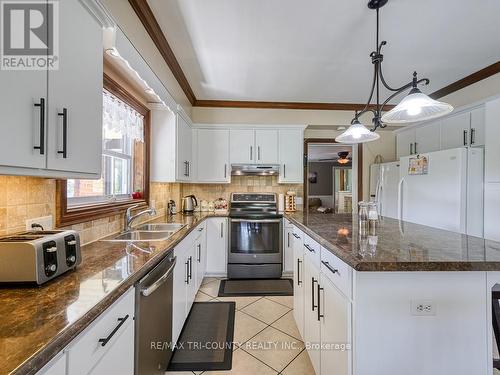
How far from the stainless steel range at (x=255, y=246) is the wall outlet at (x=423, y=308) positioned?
2310mm

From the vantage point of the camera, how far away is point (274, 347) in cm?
201

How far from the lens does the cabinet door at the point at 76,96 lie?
0.93 m

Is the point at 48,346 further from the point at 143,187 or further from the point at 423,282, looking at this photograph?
the point at 143,187

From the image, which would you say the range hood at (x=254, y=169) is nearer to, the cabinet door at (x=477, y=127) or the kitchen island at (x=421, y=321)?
the cabinet door at (x=477, y=127)

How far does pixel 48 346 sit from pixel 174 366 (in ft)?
4.97

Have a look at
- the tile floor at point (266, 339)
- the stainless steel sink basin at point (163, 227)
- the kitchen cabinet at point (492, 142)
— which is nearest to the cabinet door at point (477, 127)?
the kitchen cabinet at point (492, 142)

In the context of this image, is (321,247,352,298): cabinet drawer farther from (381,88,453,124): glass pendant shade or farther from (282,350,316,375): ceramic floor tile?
(381,88,453,124): glass pendant shade

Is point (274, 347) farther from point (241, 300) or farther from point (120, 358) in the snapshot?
point (120, 358)

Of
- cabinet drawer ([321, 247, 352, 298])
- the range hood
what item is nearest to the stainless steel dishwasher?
cabinet drawer ([321, 247, 352, 298])

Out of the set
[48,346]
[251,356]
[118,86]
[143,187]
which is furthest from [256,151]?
[48,346]

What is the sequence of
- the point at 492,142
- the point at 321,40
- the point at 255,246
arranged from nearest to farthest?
1. the point at 321,40
2. the point at 492,142
3. the point at 255,246

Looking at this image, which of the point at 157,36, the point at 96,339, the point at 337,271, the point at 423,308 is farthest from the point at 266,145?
the point at 96,339

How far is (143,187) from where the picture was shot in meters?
2.68

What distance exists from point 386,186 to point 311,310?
274 cm
